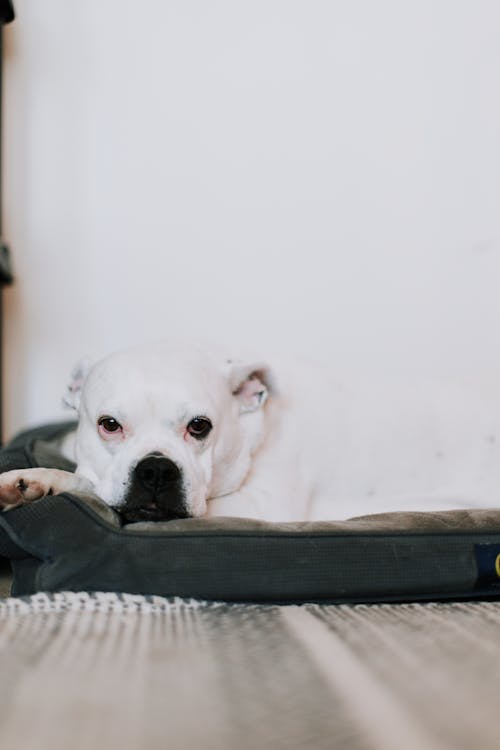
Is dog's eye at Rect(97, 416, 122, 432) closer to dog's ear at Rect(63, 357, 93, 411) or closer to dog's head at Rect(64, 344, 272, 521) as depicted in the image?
dog's head at Rect(64, 344, 272, 521)

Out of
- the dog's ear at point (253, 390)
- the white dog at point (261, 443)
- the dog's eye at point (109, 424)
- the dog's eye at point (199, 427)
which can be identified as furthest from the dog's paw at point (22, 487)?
the dog's ear at point (253, 390)

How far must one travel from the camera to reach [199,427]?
2119 millimetres

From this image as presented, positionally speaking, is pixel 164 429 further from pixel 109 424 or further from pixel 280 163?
pixel 280 163

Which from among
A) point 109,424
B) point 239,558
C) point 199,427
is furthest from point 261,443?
point 239,558

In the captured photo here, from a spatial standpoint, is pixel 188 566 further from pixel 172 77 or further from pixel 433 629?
pixel 172 77

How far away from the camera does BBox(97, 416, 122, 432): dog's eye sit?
82.0 inches

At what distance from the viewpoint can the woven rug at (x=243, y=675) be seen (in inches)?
38.3

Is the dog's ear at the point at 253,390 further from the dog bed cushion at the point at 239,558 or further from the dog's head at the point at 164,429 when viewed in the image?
the dog bed cushion at the point at 239,558

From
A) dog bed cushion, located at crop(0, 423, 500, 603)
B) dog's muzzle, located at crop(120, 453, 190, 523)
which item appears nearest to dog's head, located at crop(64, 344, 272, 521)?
dog's muzzle, located at crop(120, 453, 190, 523)

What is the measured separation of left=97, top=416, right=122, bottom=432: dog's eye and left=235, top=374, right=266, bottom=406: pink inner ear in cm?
41

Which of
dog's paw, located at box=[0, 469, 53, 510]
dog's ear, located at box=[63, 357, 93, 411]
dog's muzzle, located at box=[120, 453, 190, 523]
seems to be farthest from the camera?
dog's ear, located at box=[63, 357, 93, 411]

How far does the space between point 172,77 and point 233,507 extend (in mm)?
2383

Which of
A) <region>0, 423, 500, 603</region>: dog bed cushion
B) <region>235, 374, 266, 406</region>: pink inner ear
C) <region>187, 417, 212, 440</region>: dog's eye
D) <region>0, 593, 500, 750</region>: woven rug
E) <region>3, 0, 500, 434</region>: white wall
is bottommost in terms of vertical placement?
<region>0, 593, 500, 750</region>: woven rug

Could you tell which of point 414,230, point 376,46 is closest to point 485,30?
point 376,46
